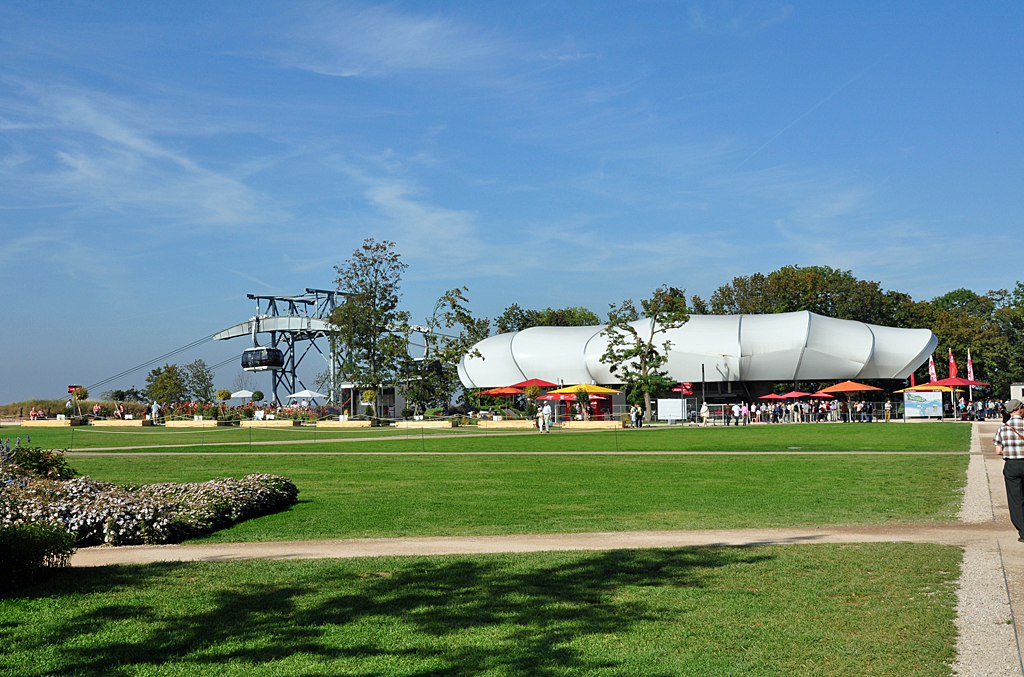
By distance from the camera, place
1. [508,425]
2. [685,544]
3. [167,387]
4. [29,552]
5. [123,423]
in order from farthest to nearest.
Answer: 1. [167,387]
2. [123,423]
3. [508,425]
4. [685,544]
5. [29,552]

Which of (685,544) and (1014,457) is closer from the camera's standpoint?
(685,544)

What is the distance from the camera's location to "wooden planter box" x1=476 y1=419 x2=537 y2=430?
175 ft

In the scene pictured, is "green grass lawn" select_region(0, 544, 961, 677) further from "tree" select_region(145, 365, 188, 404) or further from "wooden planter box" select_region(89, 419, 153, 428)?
"tree" select_region(145, 365, 188, 404)

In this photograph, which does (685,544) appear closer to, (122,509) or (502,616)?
(502,616)

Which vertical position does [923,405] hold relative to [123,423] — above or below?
below

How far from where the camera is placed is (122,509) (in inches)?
474

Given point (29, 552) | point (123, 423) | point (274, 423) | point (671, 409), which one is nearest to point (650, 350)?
point (671, 409)

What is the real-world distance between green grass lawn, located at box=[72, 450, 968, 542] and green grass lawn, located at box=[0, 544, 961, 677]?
3.02 meters

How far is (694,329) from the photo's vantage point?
321ft

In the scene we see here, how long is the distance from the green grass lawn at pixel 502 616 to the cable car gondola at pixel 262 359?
103 meters

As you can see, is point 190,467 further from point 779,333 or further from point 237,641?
point 779,333

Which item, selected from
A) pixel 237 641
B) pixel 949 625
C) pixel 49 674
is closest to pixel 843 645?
pixel 949 625

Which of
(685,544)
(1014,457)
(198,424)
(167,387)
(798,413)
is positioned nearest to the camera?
(685,544)

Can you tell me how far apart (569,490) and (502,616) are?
1024cm
